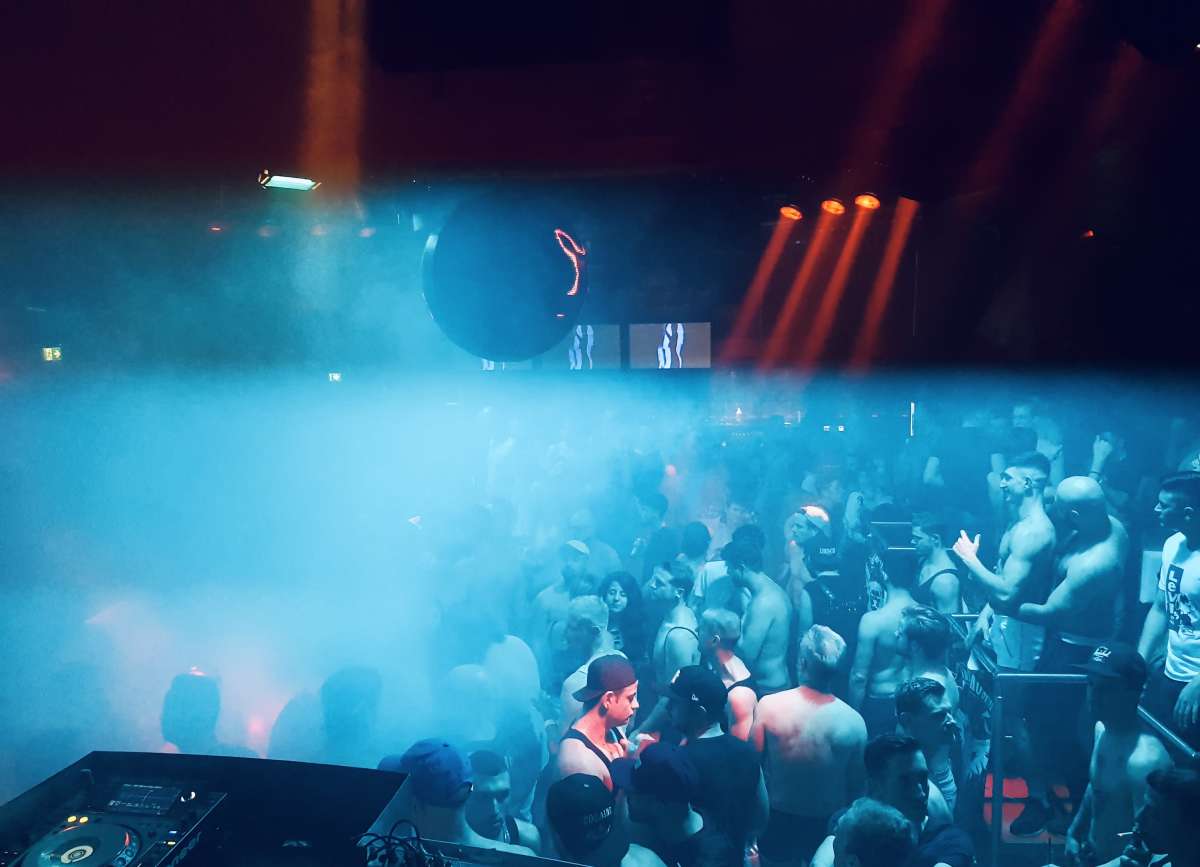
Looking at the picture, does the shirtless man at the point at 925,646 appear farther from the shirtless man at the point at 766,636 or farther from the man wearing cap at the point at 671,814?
the man wearing cap at the point at 671,814

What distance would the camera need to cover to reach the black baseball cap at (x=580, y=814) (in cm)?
228

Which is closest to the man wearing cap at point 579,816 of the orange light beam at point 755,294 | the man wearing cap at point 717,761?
the man wearing cap at point 717,761

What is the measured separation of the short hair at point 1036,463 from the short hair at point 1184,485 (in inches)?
20.9

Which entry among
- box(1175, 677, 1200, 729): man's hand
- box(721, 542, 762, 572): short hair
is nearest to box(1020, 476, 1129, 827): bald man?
box(1175, 677, 1200, 729): man's hand

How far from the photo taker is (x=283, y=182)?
3055mm

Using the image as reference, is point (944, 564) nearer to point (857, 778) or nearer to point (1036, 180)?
point (857, 778)

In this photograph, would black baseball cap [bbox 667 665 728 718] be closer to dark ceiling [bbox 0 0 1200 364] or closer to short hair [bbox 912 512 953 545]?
short hair [bbox 912 512 953 545]

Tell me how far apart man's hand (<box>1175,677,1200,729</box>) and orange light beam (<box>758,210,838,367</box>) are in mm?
3123

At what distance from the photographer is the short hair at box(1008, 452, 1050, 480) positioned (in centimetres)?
381

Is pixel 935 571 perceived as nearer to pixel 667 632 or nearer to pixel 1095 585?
pixel 1095 585

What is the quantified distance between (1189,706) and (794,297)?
3464mm

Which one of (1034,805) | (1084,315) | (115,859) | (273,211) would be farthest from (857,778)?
(273,211)

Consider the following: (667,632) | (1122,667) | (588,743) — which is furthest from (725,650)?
(1122,667)

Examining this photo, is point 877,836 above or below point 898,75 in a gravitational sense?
below
